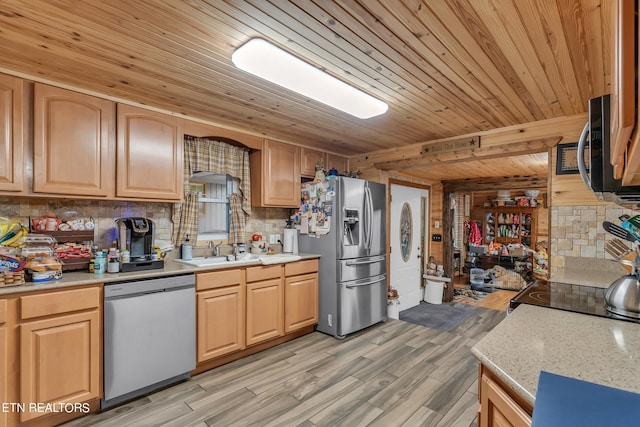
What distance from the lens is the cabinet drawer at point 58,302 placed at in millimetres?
1777

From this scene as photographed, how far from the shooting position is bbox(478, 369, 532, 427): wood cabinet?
2.80 ft

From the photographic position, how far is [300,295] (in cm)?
327

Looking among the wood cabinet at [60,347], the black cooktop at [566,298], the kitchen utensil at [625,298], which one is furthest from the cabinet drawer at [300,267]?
the kitchen utensil at [625,298]

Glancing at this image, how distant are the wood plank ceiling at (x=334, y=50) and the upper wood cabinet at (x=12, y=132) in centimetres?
13

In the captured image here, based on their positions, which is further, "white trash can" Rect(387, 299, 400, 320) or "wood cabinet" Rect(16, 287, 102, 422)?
"white trash can" Rect(387, 299, 400, 320)

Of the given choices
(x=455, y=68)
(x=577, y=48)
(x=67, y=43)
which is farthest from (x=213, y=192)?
(x=577, y=48)

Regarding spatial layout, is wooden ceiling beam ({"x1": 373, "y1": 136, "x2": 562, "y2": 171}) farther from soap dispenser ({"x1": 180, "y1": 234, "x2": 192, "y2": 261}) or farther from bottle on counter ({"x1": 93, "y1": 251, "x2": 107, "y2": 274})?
bottle on counter ({"x1": 93, "y1": 251, "x2": 107, "y2": 274})

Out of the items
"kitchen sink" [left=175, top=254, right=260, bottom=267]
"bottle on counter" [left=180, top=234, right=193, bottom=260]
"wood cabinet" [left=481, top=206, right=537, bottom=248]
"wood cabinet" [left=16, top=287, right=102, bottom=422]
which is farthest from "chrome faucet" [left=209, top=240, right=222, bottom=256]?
"wood cabinet" [left=481, top=206, right=537, bottom=248]

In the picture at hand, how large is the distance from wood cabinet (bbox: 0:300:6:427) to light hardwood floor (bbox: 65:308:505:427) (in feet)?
1.22

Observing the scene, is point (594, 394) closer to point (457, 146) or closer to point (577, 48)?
point (577, 48)

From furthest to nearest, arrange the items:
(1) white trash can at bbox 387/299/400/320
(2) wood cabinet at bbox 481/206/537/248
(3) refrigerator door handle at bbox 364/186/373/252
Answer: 1. (2) wood cabinet at bbox 481/206/537/248
2. (1) white trash can at bbox 387/299/400/320
3. (3) refrigerator door handle at bbox 364/186/373/252

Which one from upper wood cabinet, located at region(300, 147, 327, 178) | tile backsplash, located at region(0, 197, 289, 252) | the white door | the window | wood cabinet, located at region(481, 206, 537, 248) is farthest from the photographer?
wood cabinet, located at region(481, 206, 537, 248)

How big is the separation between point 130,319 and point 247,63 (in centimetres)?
186

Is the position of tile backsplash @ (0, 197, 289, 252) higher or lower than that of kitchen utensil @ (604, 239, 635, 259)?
higher
